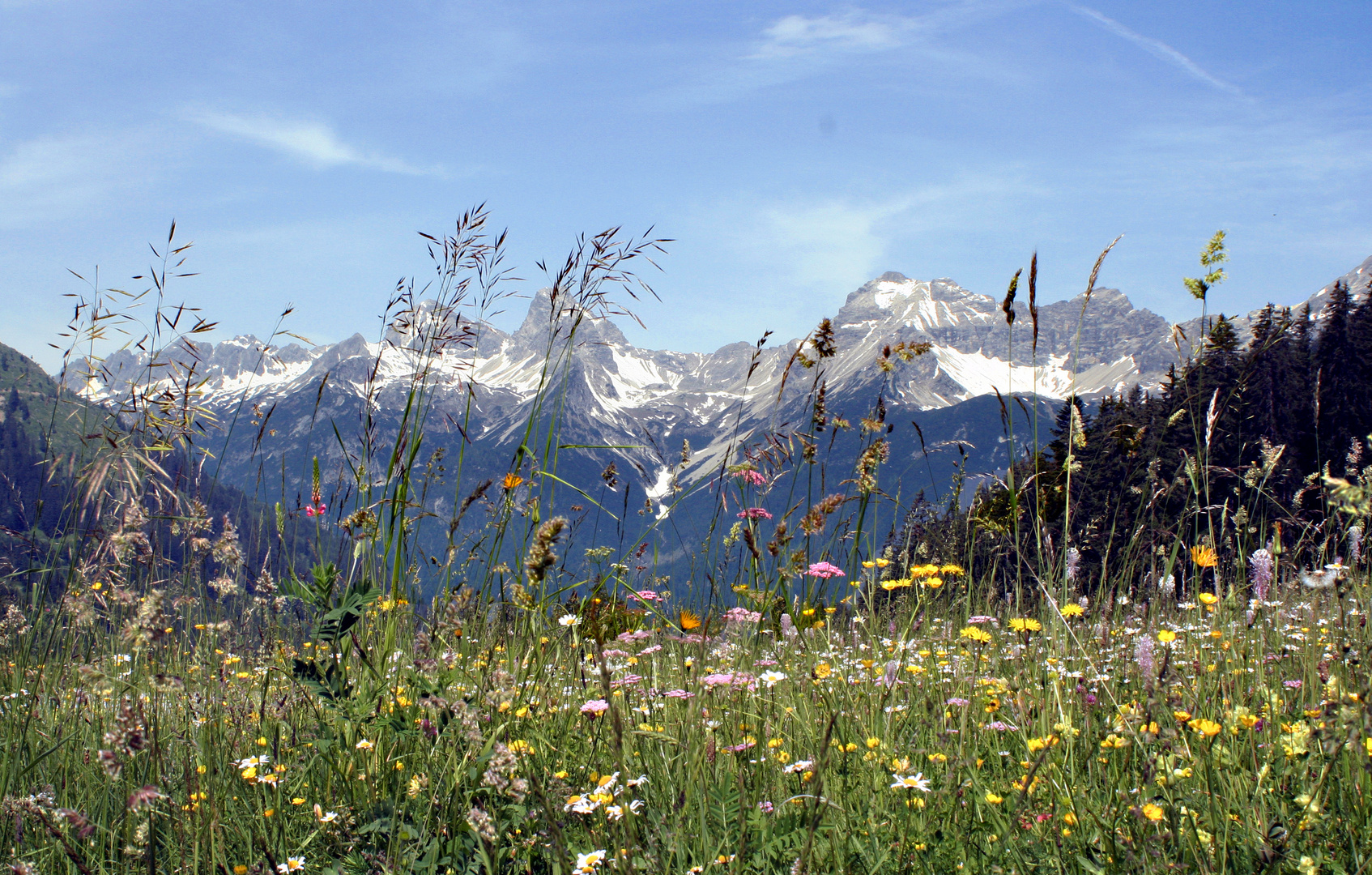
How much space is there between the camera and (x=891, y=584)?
10.8 feet


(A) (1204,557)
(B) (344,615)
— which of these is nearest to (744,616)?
(B) (344,615)

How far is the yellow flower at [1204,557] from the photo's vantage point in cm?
348

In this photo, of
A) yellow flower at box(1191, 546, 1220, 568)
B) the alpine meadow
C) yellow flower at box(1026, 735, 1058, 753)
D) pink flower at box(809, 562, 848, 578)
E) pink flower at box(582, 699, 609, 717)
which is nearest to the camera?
the alpine meadow

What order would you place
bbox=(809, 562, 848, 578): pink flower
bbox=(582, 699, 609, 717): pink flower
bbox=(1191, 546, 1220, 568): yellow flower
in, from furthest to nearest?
bbox=(809, 562, 848, 578): pink flower → bbox=(1191, 546, 1220, 568): yellow flower → bbox=(582, 699, 609, 717): pink flower

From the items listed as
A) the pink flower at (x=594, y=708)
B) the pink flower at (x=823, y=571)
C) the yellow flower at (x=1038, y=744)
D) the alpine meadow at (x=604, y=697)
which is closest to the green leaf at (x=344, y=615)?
the alpine meadow at (x=604, y=697)

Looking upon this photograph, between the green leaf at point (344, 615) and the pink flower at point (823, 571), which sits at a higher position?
the green leaf at point (344, 615)

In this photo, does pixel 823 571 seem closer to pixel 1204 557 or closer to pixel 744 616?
pixel 744 616

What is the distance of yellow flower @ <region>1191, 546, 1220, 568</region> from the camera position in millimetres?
3477

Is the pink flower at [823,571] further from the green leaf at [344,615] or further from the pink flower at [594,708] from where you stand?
the green leaf at [344,615]

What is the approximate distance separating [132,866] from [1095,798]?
8.19 ft

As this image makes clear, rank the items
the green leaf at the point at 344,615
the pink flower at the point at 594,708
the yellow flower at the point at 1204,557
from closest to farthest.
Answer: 1. the green leaf at the point at 344,615
2. the pink flower at the point at 594,708
3. the yellow flower at the point at 1204,557

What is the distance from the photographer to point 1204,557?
3570 millimetres

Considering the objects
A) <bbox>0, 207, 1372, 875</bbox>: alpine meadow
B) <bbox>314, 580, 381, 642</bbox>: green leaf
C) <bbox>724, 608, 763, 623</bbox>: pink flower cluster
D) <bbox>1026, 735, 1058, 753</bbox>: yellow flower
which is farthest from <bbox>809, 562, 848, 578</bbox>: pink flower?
<bbox>314, 580, 381, 642</bbox>: green leaf

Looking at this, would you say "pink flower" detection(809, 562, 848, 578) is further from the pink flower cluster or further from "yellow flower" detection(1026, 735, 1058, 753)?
"yellow flower" detection(1026, 735, 1058, 753)
